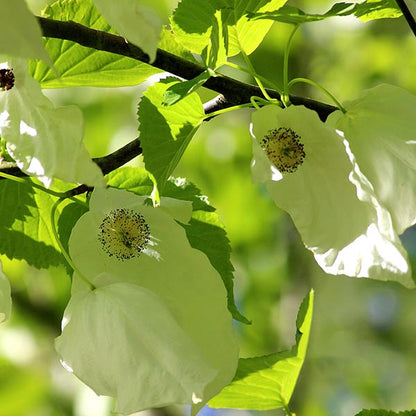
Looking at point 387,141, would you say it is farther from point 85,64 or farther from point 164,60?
point 85,64

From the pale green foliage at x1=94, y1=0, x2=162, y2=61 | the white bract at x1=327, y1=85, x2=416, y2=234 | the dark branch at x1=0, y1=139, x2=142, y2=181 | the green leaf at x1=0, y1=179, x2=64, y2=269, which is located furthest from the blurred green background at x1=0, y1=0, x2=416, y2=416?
the pale green foliage at x1=94, y1=0, x2=162, y2=61

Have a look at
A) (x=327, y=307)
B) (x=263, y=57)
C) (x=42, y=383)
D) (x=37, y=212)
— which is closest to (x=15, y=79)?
(x=37, y=212)

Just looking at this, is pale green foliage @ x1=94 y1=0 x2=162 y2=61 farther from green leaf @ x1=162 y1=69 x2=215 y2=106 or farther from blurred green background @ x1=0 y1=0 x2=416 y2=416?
blurred green background @ x1=0 y1=0 x2=416 y2=416

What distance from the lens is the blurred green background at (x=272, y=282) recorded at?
251 centimetres

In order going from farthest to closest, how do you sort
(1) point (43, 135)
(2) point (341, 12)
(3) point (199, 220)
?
(3) point (199, 220) → (2) point (341, 12) → (1) point (43, 135)

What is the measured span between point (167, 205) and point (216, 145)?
223cm

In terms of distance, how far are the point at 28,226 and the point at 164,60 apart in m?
0.27

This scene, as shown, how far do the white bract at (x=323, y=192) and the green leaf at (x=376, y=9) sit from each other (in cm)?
12

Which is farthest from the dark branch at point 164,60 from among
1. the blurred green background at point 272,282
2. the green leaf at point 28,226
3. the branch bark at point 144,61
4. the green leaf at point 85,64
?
the blurred green background at point 272,282

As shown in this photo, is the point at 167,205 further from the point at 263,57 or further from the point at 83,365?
the point at 263,57

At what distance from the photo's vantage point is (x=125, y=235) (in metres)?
0.72

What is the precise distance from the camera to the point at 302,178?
0.73 meters

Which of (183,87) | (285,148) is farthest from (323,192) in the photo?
(183,87)

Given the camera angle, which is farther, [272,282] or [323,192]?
[272,282]
